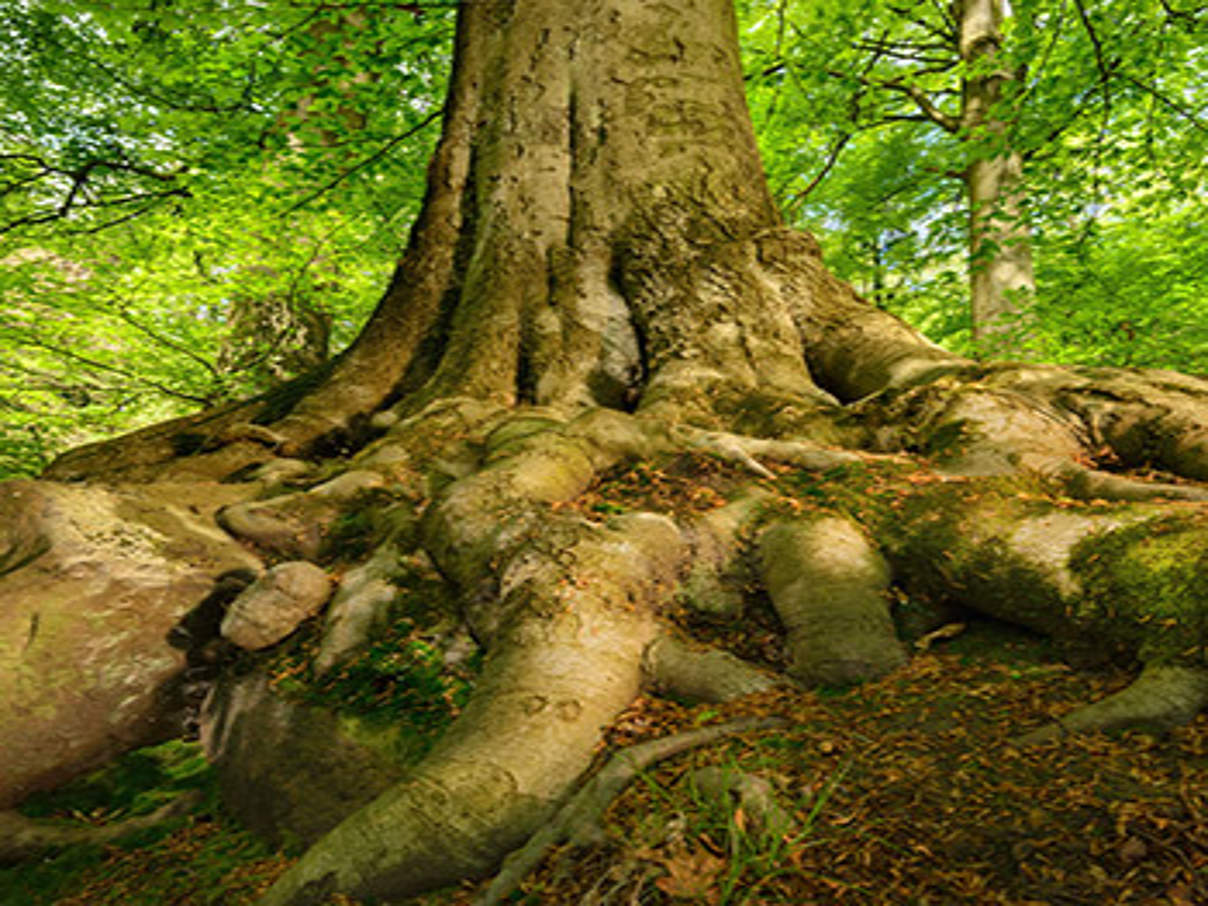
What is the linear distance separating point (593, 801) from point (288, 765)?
1.18m

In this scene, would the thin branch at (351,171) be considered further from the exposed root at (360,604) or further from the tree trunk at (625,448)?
the exposed root at (360,604)

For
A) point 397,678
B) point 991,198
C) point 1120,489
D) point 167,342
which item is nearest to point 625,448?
point 397,678

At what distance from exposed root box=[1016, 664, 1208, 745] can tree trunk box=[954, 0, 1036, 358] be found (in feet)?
26.6

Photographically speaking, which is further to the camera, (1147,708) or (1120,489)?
(1120,489)

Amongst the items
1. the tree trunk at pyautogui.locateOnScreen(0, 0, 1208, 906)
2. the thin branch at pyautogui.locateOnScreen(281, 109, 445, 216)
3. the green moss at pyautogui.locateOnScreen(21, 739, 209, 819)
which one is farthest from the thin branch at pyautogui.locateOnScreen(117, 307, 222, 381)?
the green moss at pyautogui.locateOnScreen(21, 739, 209, 819)

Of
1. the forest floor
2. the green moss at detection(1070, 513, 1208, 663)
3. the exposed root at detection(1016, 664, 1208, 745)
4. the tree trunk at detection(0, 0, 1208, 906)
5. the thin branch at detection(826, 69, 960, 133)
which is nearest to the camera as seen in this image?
the forest floor

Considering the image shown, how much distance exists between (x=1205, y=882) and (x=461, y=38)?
24.1 feet

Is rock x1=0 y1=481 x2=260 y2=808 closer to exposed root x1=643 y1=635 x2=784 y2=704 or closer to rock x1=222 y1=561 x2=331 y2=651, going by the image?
rock x1=222 y1=561 x2=331 y2=651

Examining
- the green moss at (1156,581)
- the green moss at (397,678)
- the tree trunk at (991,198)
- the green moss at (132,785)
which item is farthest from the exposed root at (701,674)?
the tree trunk at (991,198)

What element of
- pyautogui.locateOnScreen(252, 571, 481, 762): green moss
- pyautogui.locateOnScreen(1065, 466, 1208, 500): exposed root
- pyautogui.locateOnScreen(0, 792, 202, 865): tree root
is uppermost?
pyautogui.locateOnScreen(1065, 466, 1208, 500): exposed root

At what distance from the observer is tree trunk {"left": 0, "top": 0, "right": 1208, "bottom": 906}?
→ 1879 millimetres

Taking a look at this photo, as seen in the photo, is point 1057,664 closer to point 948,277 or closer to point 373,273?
point 373,273

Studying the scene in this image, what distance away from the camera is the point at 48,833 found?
2.09 metres

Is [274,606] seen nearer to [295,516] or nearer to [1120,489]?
[295,516]
